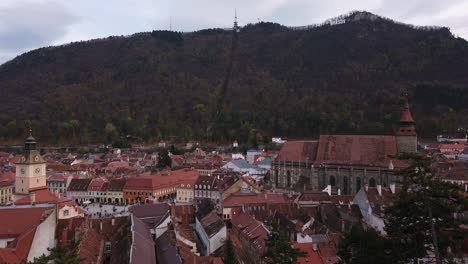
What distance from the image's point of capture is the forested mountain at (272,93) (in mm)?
122938

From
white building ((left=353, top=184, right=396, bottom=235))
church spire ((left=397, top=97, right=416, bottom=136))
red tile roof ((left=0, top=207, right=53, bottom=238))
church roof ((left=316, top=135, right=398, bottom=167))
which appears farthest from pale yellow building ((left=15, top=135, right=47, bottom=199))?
church spire ((left=397, top=97, right=416, bottom=136))

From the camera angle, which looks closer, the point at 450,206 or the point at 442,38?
the point at 450,206

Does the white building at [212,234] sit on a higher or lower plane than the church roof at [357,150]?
lower

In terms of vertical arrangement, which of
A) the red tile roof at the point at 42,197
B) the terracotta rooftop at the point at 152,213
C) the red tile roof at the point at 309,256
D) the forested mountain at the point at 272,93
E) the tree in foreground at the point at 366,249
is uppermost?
the forested mountain at the point at 272,93

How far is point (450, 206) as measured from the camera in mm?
15703

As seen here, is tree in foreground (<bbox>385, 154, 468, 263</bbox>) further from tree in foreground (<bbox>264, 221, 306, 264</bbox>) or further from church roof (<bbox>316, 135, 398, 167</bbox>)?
church roof (<bbox>316, 135, 398, 167</bbox>)

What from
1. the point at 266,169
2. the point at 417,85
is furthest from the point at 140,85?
the point at 266,169

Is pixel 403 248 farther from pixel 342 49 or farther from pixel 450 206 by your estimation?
pixel 342 49

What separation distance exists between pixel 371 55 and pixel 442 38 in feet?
76.6

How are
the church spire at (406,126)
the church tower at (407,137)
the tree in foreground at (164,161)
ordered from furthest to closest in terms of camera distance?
the tree in foreground at (164,161) → the church spire at (406,126) → the church tower at (407,137)

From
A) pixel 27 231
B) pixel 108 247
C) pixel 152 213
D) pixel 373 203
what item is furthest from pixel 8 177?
pixel 373 203

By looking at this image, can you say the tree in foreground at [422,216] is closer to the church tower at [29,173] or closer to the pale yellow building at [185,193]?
the church tower at [29,173]

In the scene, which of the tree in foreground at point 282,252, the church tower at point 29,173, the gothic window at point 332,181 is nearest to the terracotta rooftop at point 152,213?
the church tower at point 29,173

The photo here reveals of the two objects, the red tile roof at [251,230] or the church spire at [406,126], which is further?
the church spire at [406,126]
